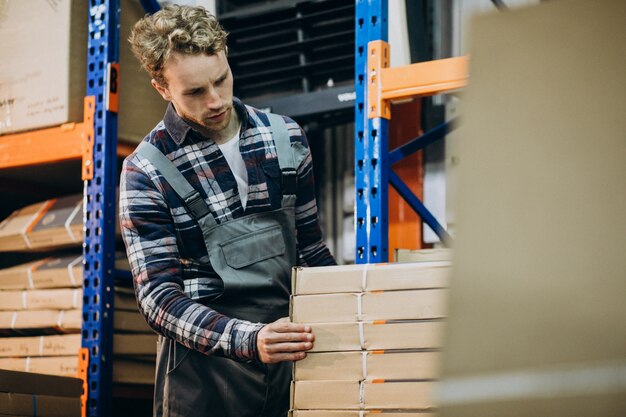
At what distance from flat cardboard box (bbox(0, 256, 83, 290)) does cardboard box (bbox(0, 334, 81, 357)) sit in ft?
0.51

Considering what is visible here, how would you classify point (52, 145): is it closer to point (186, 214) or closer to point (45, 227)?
point (45, 227)

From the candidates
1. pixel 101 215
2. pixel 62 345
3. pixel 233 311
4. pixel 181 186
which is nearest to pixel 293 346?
pixel 233 311

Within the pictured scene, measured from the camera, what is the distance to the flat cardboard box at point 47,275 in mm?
2301

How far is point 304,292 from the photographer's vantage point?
121 centimetres

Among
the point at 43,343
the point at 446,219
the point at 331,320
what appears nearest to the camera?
the point at 331,320

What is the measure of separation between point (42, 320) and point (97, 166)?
1.60ft

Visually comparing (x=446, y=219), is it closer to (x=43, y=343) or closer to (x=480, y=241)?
(x=43, y=343)

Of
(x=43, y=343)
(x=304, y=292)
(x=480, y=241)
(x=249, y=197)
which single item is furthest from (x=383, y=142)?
(x=480, y=241)

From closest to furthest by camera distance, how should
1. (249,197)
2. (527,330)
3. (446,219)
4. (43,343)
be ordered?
(527,330) < (249,197) < (43,343) < (446,219)

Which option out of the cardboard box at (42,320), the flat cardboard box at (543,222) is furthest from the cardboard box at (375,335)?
the cardboard box at (42,320)

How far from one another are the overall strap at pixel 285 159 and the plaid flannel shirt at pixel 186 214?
0.5 inches

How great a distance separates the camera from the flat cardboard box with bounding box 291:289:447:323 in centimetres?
112

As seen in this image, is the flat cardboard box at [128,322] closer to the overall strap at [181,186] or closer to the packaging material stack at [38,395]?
the packaging material stack at [38,395]

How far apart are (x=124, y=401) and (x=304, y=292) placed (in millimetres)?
1384
